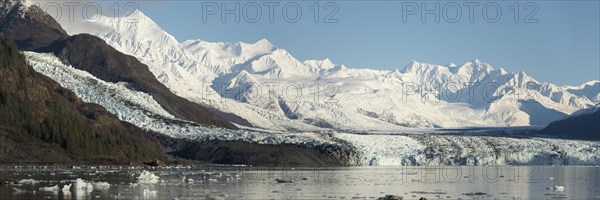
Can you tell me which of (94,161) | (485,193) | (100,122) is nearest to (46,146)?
(94,161)

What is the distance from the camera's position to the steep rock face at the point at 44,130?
146 metres

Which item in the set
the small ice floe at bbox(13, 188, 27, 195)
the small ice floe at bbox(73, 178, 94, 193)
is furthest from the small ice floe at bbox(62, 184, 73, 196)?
the small ice floe at bbox(13, 188, 27, 195)

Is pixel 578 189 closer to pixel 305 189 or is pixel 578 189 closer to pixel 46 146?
pixel 305 189

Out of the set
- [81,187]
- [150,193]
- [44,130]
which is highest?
[44,130]

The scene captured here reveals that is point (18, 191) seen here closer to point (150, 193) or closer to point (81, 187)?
point (81, 187)

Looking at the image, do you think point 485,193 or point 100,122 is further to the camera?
point 100,122

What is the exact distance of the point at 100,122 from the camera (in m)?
184

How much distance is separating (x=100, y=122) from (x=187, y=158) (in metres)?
20.6

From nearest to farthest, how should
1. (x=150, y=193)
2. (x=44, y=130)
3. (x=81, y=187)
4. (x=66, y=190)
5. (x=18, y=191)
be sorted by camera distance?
(x=18, y=191) → (x=66, y=190) → (x=150, y=193) → (x=81, y=187) → (x=44, y=130)

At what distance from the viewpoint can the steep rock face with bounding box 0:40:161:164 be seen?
146 m

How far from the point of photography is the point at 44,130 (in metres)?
152

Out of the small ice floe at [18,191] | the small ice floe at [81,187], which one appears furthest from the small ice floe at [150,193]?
the small ice floe at [18,191]

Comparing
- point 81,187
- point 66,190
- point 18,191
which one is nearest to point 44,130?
point 81,187

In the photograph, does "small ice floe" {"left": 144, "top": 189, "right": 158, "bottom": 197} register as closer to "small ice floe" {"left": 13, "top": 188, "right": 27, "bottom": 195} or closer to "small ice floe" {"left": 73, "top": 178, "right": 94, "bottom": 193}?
"small ice floe" {"left": 73, "top": 178, "right": 94, "bottom": 193}
